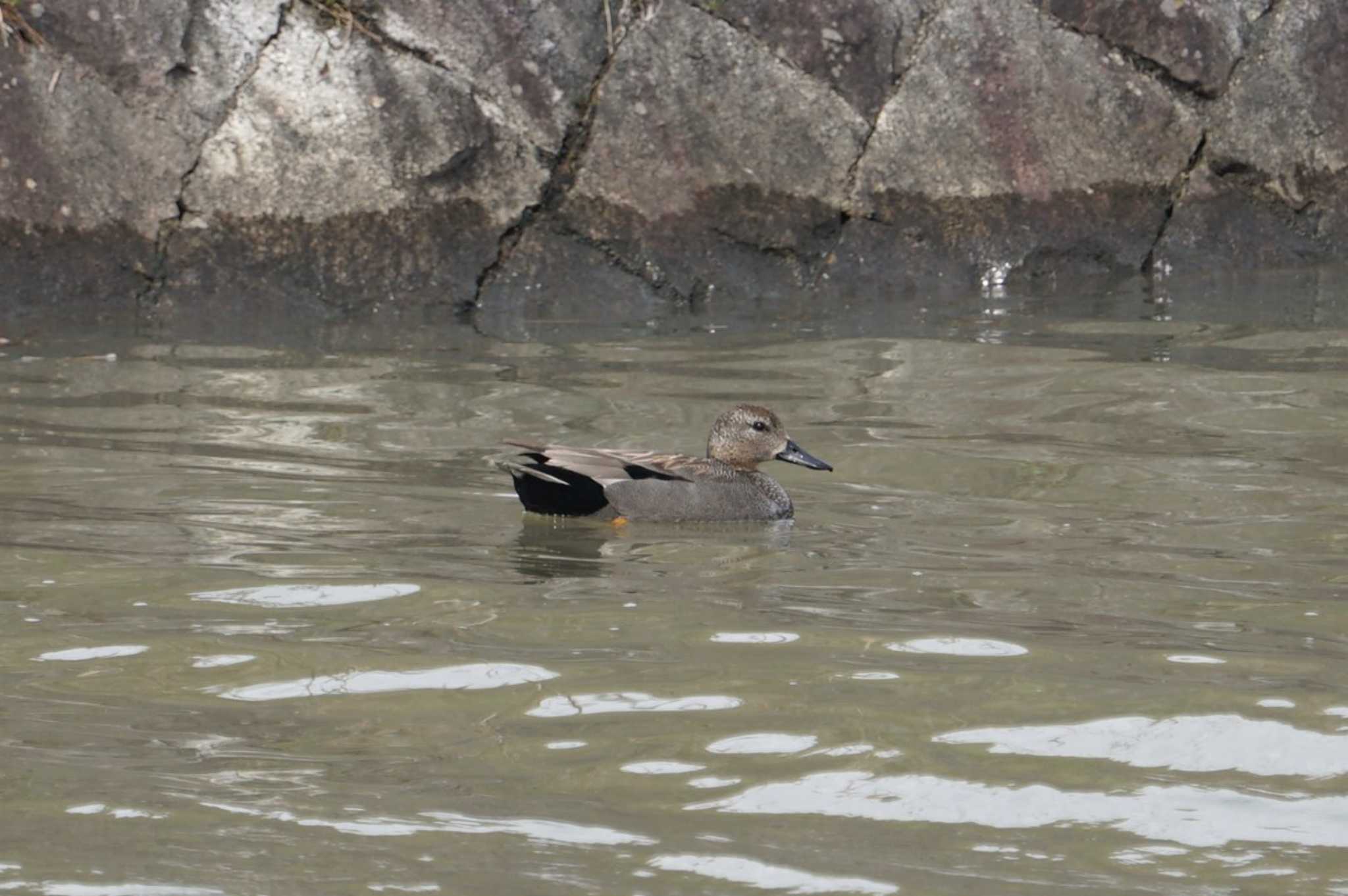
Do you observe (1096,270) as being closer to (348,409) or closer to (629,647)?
(348,409)

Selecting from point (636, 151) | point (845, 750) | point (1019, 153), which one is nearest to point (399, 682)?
point (845, 750)

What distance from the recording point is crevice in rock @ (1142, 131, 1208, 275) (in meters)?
12.1

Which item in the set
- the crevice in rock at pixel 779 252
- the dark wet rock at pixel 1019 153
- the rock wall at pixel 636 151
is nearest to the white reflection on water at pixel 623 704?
the rock wall at pixel 636 151

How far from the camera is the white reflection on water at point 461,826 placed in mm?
3545

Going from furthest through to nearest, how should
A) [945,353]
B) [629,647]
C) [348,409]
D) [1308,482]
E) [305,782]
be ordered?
1. [945,353]
2. [348,409]
3. [1308,482]
4. [629,647]
5. [305,782]

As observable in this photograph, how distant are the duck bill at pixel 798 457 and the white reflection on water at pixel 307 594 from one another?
237cm

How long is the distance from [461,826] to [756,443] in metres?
4.19

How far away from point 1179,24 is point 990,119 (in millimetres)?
1419

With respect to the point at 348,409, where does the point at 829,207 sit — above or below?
above

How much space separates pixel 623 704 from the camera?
14.3 ft

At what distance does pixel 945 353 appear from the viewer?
33.0ft

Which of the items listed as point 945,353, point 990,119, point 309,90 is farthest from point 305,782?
point 990,119

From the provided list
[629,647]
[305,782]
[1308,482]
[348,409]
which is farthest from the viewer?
[348,409]

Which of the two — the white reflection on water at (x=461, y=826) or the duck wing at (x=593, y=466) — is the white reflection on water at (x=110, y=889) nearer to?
the white reflection on water at (x=461, y=826)
